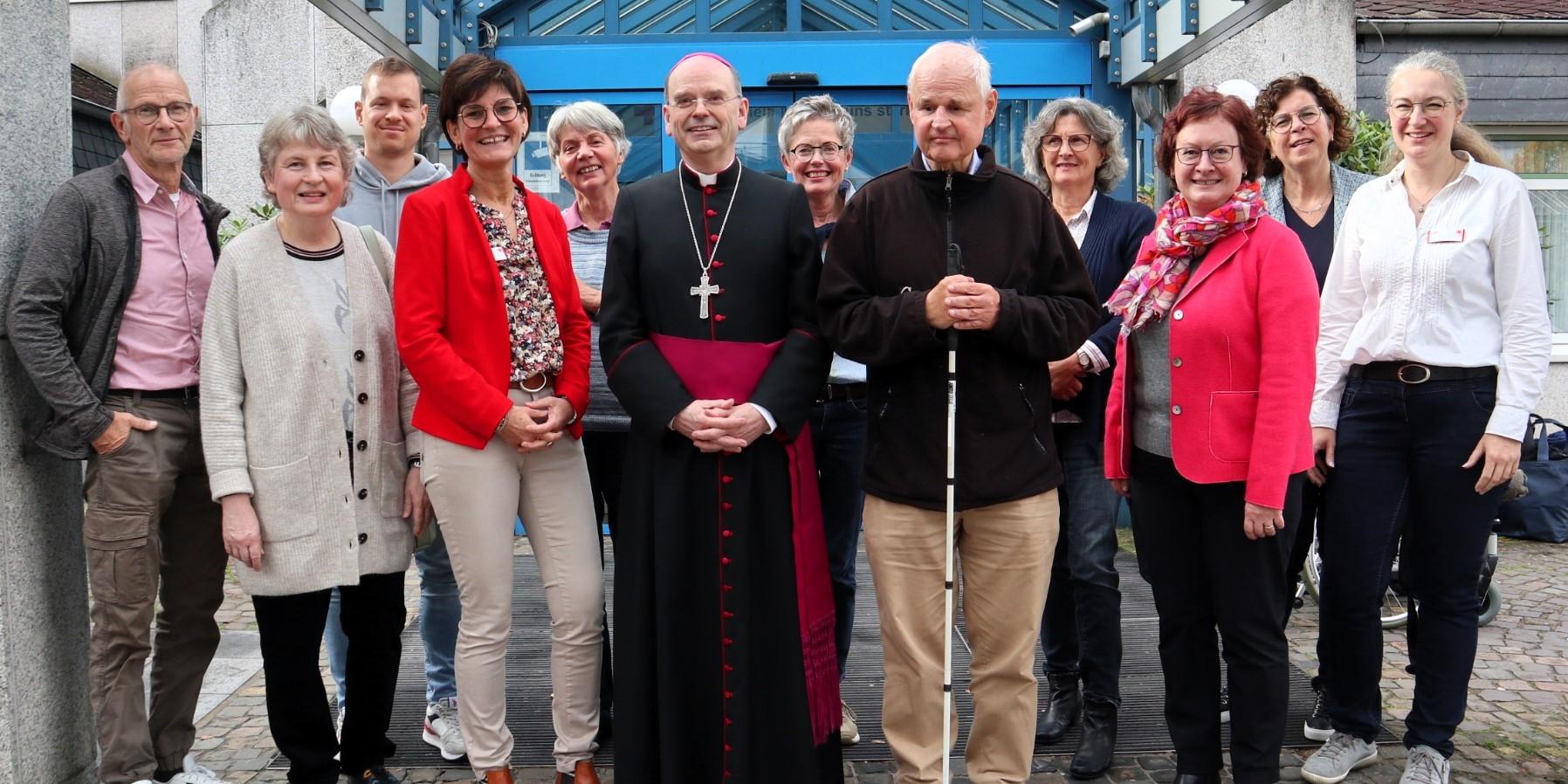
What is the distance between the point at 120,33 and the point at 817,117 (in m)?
13.0

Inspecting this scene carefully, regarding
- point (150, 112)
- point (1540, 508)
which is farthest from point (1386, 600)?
point (150, 112)

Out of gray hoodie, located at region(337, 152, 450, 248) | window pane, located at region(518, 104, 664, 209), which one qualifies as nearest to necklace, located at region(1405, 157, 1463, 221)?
gray hoodie, located at region(337, 152, 450, 248)

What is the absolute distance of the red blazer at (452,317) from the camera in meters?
3.64

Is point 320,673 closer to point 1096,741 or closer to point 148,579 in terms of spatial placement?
point 148,579

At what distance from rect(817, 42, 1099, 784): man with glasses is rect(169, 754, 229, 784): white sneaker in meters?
2.12

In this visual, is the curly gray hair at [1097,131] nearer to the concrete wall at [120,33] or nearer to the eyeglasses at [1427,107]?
the eyeglasses at [1427,107]

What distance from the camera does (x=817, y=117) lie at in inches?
173

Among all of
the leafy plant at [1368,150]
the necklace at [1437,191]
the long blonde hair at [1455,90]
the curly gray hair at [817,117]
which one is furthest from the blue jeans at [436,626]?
the leafy plant at [1368,150]

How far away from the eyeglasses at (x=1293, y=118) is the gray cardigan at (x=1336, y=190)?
22cm

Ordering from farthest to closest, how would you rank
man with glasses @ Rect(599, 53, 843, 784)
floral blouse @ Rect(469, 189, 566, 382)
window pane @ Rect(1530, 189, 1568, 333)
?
window pane @ Rect(1530, 189, 1568, 333) → floral blouse @ Rect(469, 189, 566, 382) → man with glasses @ Rect(599, 53, 843, 784)

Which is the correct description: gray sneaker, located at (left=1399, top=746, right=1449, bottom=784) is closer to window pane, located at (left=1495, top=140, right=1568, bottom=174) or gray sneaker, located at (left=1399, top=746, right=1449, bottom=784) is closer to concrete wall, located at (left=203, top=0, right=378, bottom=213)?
concrete wall, located at (left=203, top=0, right=378, bottom=213)

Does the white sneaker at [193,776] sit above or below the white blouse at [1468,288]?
below

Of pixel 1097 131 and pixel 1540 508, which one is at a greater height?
pixel 1097 131

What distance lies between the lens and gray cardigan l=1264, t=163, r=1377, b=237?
14.5 feet
